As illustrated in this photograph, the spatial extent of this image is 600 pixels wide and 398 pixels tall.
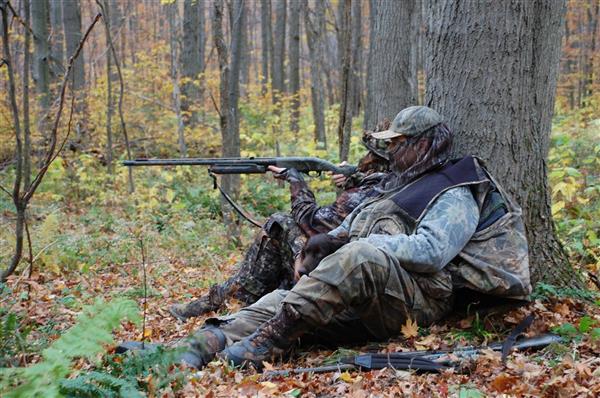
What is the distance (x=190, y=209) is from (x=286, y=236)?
606 cm

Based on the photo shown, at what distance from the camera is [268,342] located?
3863mm

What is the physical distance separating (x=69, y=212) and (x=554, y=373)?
10.2 meters

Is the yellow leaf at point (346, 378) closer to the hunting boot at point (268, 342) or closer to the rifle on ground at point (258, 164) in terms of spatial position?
the hunting boot at point (268, 342)

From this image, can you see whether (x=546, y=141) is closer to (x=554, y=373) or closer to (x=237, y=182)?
(x=554, y=373)

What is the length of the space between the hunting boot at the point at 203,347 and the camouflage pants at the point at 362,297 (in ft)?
0.33

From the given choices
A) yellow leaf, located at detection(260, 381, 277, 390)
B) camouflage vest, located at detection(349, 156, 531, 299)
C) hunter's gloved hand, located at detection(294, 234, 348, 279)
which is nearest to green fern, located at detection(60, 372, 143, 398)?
yellow leaf, located at detection(260, 381, 277, 390)

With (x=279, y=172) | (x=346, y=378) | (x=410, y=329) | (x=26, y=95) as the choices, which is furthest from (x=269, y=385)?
(x=26, y=95)

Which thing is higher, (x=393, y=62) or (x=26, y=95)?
(x=393, y=62)

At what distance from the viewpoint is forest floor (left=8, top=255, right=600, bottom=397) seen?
3205 millimetres

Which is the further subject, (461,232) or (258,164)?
(258,164)

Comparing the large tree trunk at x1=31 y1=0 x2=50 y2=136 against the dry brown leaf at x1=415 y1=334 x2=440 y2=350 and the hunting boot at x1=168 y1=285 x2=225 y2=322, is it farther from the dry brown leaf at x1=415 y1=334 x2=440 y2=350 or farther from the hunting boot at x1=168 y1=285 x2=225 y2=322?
the dry brown leaf at x1=415 y1=334 x2=440 y2=350

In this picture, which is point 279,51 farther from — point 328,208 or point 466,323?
point 466,323

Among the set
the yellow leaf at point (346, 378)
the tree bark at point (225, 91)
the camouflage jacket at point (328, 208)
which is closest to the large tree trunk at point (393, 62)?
the tree bark at point (225, 91)

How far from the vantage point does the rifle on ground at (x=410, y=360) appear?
11.8ft
